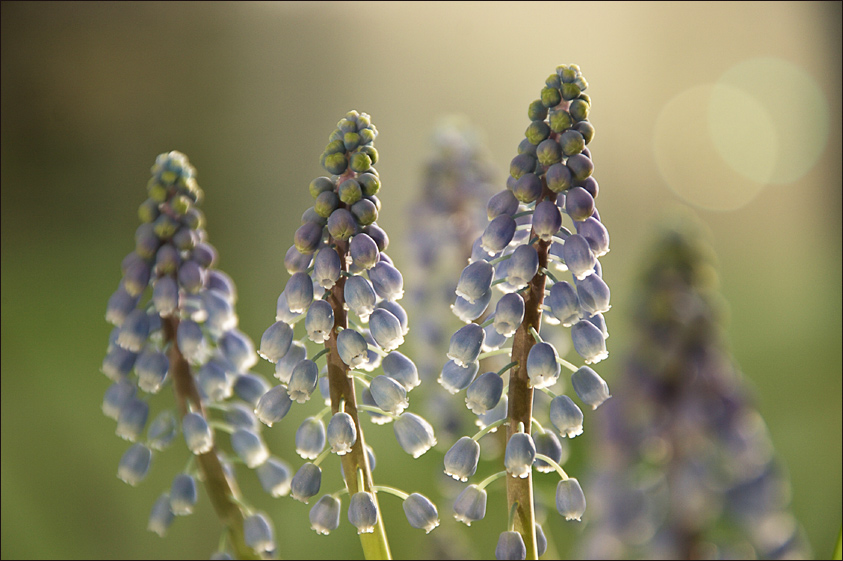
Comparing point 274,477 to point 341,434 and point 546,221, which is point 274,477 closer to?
point 341,434

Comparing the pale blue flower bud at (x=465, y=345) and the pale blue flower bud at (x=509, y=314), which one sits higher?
the pale blue flower bud at (x=509, y=314)

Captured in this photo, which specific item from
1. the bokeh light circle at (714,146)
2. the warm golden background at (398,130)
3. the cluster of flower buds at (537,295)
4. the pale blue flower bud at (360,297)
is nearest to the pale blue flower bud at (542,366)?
the cluster of flower buds at (537,295)

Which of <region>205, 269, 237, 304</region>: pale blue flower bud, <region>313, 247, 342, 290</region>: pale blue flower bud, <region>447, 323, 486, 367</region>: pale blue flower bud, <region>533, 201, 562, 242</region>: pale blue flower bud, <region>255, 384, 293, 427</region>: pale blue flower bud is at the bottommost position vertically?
<region>255, 384, 293, 427</region>: pale blue flower bud

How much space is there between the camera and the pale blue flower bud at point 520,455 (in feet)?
1.35

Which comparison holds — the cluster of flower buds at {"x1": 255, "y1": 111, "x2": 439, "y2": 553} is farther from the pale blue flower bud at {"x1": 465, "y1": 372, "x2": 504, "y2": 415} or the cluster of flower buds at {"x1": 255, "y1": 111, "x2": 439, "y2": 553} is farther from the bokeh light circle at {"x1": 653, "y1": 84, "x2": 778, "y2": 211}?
the bokeh light circle at {"x1": 653, "y1": 84, "x2": 778, "y2": 211}

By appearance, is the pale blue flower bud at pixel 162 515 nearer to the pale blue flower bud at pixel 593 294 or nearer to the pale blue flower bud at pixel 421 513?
the pale blue flower bud at pixel 421 513

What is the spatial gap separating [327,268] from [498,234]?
11cm

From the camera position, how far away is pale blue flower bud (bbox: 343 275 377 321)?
43 cm

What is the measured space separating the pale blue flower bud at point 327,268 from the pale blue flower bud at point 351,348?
0.03 meters

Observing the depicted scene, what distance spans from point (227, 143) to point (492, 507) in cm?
149

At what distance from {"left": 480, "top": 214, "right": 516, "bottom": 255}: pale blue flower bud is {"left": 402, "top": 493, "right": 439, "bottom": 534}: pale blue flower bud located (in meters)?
0.16

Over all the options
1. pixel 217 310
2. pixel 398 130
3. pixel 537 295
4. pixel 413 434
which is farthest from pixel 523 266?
pixel 398 130

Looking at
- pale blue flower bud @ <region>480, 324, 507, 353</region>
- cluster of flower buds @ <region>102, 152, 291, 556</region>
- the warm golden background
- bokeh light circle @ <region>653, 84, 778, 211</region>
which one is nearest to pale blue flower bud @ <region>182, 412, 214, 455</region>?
cluster of flower buds @ <region>102, 152, 291, 556</region>

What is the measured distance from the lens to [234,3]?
2.04 meters
